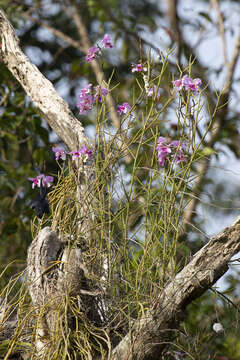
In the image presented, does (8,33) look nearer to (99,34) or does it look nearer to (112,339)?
(112,339)

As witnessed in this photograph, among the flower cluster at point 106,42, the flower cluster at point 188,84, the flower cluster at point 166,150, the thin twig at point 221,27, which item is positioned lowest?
A: the flower cluster at point 166,150

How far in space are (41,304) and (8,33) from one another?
838mm

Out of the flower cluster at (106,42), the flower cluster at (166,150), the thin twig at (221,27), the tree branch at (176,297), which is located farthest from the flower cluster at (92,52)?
the thin twig at (221,27)

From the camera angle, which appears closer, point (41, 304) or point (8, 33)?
point (41, 304)

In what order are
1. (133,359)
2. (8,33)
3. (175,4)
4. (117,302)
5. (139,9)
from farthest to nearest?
1. (139,9)
2. (175,4)
3. (8,33)
4. (117,302)
5. (133,359)

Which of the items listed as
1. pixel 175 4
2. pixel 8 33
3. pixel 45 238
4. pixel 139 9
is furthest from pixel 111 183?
pixel 139 9

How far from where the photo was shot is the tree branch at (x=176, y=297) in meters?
0.99

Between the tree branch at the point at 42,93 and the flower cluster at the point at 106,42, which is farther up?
the flower cluster at the point at 106,42

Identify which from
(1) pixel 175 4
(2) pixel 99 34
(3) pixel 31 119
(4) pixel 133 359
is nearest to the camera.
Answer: (4) pixel 133 359

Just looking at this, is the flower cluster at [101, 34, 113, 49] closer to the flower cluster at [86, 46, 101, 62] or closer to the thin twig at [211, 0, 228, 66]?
the flower cluster at [86, 46, 101, 62]

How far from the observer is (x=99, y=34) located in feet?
12.6

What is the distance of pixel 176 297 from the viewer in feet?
3.26

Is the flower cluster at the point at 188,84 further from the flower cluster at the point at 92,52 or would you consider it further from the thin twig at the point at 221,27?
the thin twig at the point at 221,27

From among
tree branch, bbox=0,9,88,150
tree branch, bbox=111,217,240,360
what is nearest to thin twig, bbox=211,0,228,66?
tree branch, bbox=0,9,88,150
